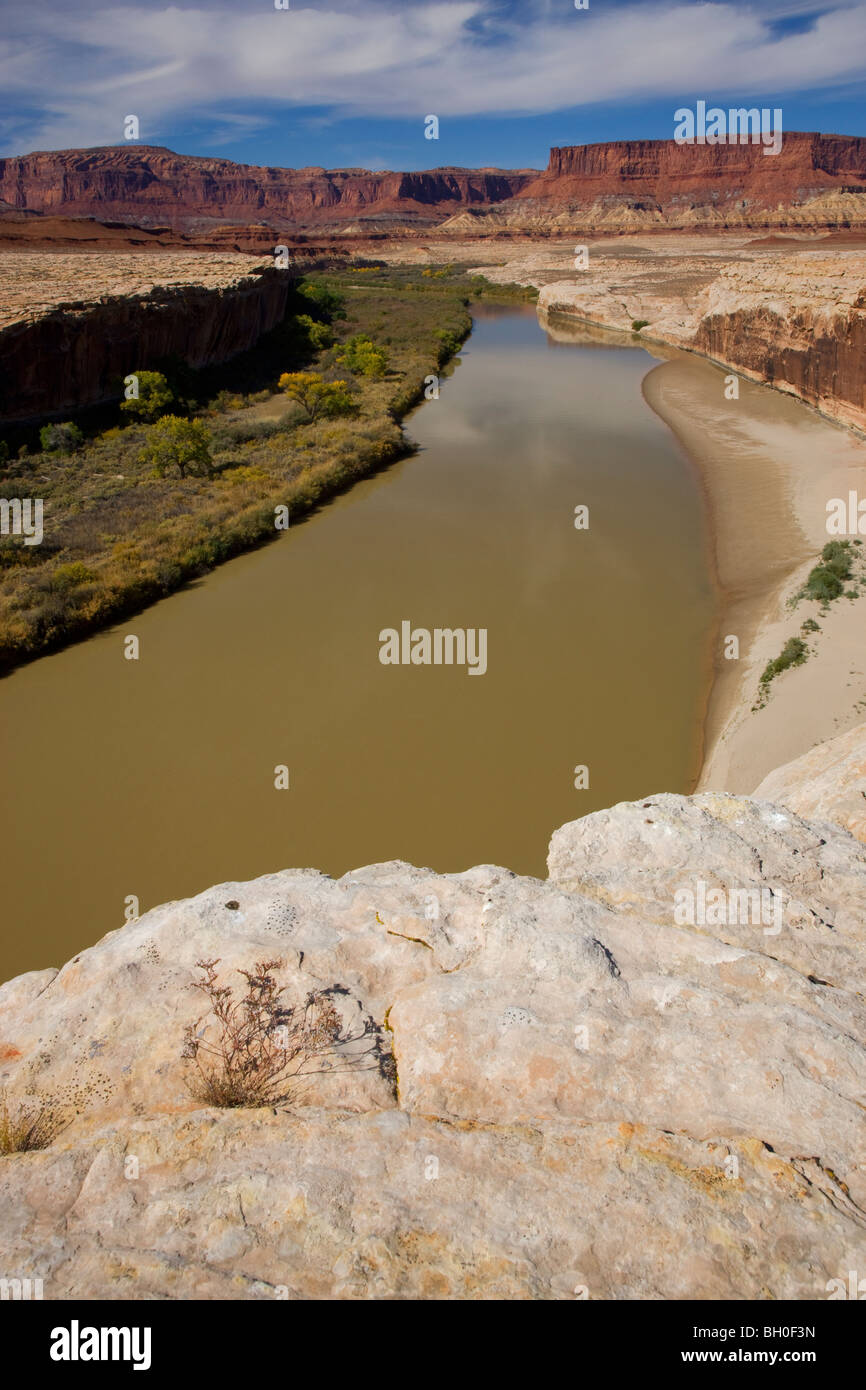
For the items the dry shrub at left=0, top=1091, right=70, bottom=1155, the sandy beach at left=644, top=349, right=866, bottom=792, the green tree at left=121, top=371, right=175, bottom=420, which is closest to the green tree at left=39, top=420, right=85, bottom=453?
the green tree at left=121, top=371, right=175, bottom=420

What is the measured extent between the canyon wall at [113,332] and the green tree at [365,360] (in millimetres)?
6141

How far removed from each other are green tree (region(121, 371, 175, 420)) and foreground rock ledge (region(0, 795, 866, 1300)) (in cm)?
2648

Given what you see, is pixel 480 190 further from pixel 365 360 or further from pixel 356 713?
pixel 356 713

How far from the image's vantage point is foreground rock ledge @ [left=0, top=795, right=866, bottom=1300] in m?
2.92

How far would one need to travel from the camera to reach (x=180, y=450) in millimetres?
21828

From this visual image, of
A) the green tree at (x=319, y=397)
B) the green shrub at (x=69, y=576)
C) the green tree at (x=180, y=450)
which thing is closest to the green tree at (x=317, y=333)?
the green tree at (x=319, y=397)

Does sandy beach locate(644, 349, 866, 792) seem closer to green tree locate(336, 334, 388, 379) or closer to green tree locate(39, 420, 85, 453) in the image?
green tree locate(336, 334, 388, 379)

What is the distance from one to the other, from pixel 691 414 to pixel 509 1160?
31.7 metres

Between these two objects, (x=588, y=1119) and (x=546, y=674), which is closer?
(x=588, y=1119)

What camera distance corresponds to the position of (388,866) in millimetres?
6004

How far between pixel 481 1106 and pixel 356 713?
8.81m

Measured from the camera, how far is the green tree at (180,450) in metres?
22.0

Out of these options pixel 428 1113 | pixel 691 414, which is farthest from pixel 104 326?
pixel 428 1113
